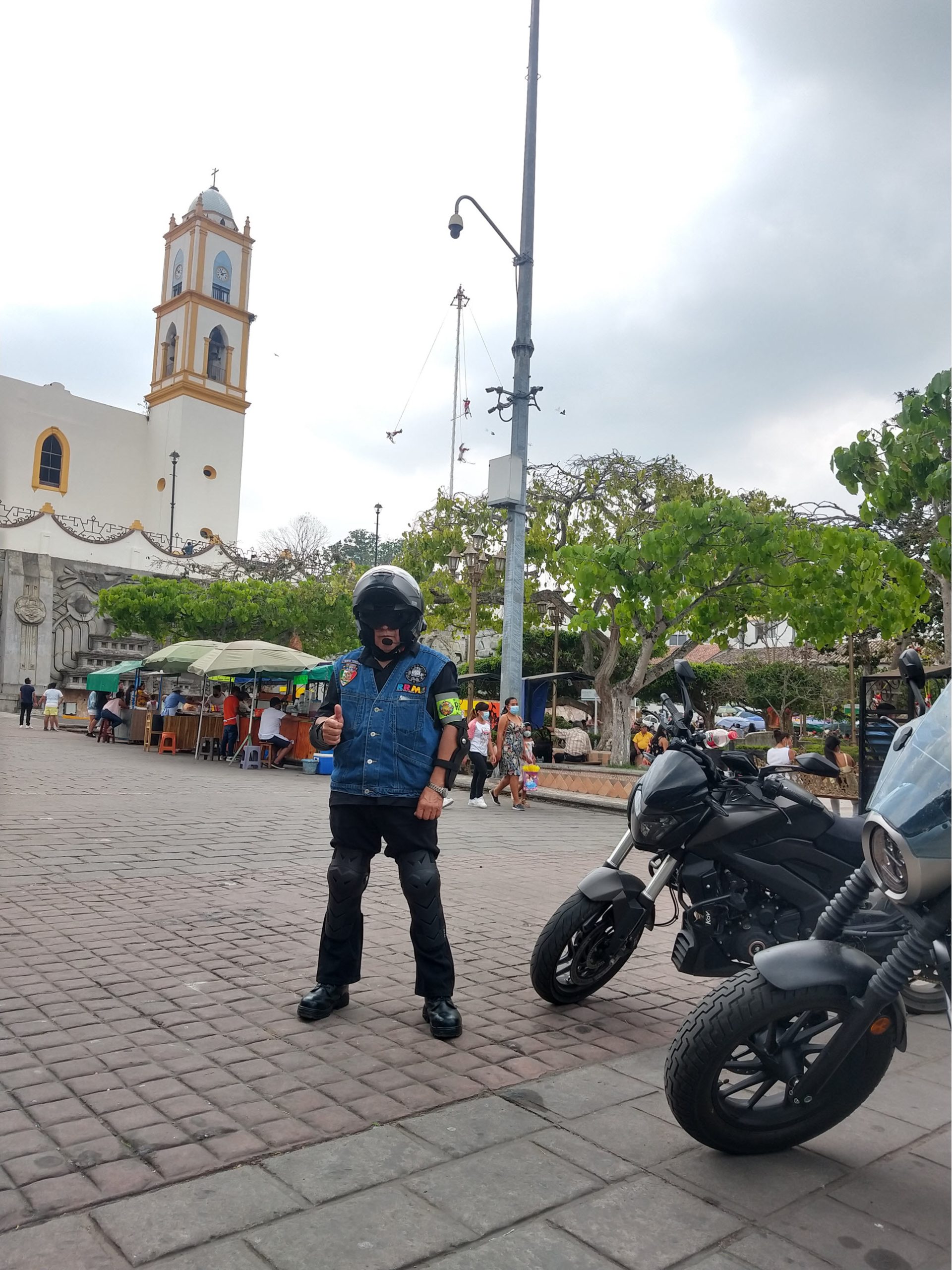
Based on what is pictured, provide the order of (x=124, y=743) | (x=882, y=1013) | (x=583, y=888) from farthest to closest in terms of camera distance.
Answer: (x=124, y=743) < (x=583, y=888) < (x=882, y=1013)

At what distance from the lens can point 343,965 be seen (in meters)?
4.16

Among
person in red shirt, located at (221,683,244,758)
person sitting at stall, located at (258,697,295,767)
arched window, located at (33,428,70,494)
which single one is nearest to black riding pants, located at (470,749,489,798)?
person sitting at stall, located at (258,697,295,767)

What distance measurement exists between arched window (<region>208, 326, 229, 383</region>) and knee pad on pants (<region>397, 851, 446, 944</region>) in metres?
58.4

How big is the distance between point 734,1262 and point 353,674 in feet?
8.37

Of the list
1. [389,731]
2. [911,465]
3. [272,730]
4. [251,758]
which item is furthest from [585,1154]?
[251,758]

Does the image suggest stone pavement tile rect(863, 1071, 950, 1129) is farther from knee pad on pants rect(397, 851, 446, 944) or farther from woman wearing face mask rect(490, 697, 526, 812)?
woman wearing face mask rect(490, 697, 526, 812)

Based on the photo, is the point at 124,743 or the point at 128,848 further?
the point at 124,743

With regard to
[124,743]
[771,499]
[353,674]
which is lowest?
[124,743]

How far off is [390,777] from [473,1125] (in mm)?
1376

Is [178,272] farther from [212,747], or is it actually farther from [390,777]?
[390,777]

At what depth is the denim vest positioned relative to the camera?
411cm

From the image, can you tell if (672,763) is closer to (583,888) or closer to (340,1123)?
(583,888)

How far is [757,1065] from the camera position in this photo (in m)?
2.93

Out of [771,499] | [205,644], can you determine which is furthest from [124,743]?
[771,499]
